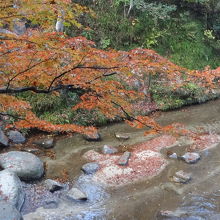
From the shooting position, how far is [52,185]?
6.62m

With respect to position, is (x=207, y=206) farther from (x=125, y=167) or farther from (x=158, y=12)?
(x=158, y=12)

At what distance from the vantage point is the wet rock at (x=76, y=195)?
250 inches

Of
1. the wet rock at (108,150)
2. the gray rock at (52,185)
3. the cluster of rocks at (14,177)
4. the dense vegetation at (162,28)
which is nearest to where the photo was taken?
the cluster of rocks at (14,177)

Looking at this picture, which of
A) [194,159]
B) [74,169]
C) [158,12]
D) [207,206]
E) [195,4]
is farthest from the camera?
[195,4]

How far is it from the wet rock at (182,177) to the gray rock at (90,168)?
2311 mm

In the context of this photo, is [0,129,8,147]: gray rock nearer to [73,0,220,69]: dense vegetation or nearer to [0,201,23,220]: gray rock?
[0,201,23,220]: gray rock

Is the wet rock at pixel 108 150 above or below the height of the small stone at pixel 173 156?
below

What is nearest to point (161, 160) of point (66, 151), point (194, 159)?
point (194, 159)

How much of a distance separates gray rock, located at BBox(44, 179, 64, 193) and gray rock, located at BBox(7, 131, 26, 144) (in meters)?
2.66

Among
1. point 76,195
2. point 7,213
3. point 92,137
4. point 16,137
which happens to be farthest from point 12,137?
point 7,213

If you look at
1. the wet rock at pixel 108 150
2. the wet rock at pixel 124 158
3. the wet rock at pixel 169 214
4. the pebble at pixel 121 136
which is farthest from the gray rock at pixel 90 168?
the wet rock at pixel 169 214

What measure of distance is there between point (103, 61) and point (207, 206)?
4290 mm

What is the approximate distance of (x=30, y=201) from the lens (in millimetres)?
6199

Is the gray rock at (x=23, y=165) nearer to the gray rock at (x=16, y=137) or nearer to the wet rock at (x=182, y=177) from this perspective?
the gray rock at (x=16, y=137)
